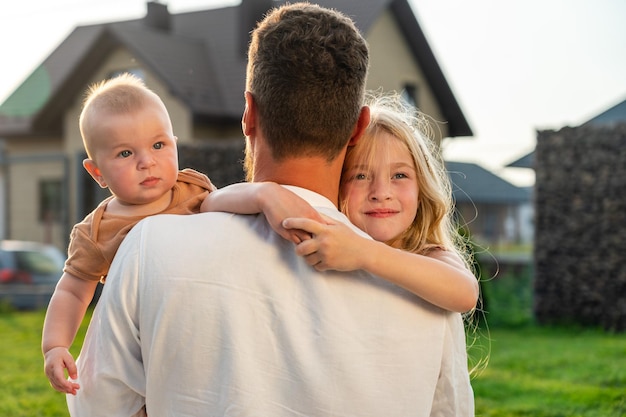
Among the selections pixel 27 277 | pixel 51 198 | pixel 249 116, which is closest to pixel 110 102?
pixel 249 116

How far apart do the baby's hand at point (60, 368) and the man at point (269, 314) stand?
0.26ft

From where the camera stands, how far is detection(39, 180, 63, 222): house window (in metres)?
20.3

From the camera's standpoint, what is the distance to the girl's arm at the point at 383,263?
61.3 inches

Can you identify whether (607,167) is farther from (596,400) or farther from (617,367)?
(596,400)

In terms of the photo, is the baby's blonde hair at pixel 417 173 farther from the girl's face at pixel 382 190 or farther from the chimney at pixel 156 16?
the chimney at pixel 156 16

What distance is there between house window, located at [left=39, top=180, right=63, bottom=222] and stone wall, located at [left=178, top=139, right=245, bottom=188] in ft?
30.2

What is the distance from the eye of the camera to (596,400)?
6.04 m

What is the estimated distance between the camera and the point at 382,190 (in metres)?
2.21

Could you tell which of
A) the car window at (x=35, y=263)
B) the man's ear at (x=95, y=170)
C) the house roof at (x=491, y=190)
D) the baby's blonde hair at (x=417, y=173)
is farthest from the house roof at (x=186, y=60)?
the man's ear at (x=95, y=170)

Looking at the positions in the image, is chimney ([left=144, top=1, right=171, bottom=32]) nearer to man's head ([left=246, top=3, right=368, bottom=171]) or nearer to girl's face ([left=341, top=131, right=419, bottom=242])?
girl's face ([left=341, top=131, right=419, bottom=242])

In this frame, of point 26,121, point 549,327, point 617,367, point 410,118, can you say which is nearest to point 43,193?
point 26,121

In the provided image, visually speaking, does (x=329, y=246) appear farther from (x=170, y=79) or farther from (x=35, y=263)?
(x=170, y=79)

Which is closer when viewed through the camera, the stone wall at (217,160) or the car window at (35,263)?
the stone wall at (217,160)

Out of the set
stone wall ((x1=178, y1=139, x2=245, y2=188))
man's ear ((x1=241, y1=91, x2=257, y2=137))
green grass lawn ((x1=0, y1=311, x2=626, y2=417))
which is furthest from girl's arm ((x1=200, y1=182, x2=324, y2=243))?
stone wall ((x1=178, y1=139, x2=245, y2=188))
